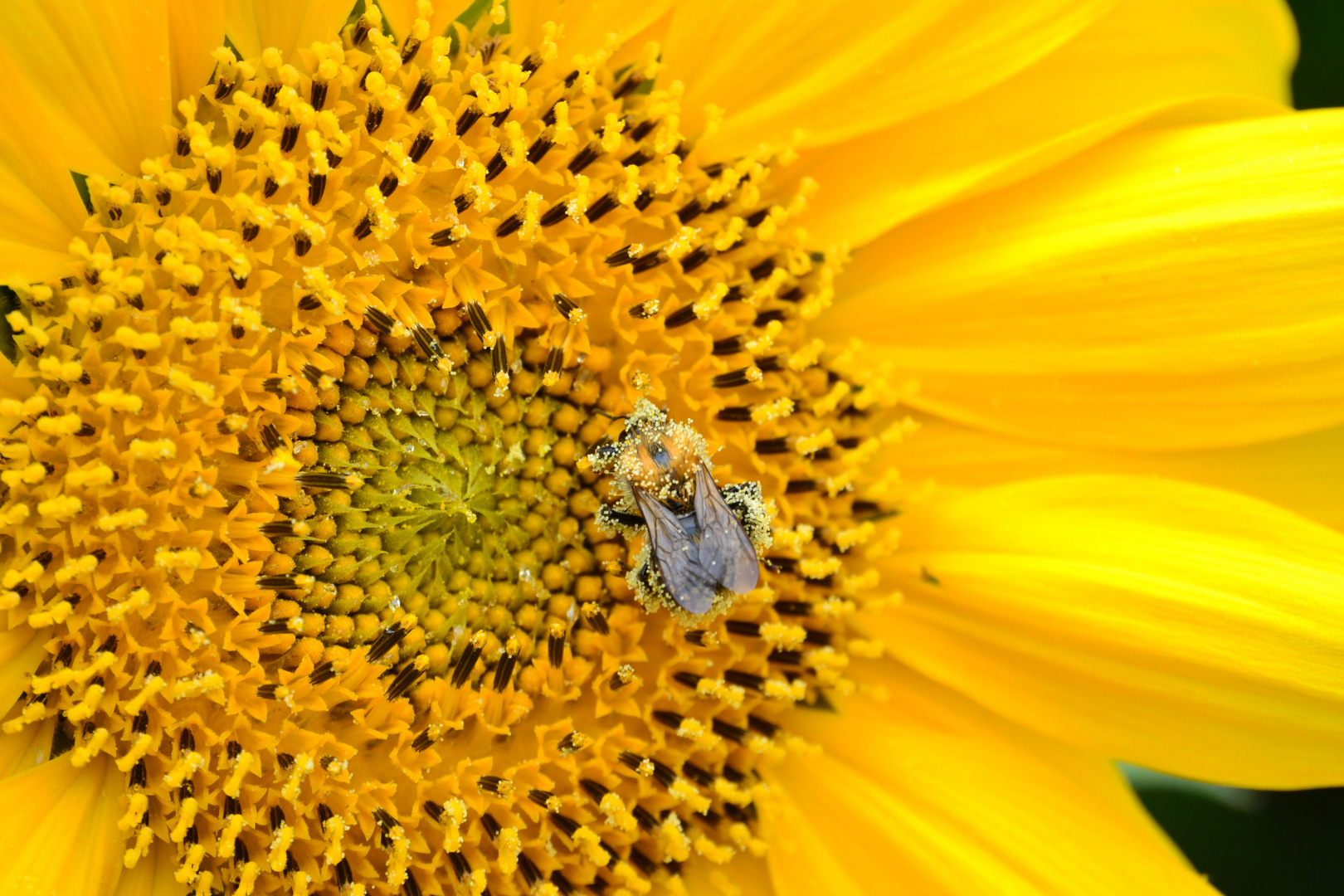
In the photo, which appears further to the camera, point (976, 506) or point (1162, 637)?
point (976, 506)

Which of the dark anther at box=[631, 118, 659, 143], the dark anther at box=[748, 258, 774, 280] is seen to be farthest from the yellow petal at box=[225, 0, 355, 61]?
the dark anther at box=[748, 258, 774, 280]

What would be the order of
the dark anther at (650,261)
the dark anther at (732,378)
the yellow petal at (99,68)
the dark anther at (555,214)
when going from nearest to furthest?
the yellow petal at (99,68)
the dark anther at (555,214)
the dark anther at (650,261)
the dark anther at (732,378)

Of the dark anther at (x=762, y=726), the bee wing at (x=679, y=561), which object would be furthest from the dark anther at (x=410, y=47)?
the dark anther at (x=762, y=726)

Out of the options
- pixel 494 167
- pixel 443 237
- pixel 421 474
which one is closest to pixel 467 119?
pixel 494 167

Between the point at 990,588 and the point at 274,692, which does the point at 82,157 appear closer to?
the point at 274,692

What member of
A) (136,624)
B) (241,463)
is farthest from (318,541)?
(136,624)

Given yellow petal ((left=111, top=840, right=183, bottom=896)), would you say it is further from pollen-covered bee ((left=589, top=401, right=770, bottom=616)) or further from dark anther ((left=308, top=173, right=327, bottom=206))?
dark anther ((left=308, top=173, right=327, bottom=206))

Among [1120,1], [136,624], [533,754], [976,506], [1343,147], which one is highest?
[1120,1]

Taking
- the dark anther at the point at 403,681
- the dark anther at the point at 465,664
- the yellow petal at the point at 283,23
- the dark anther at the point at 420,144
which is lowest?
the dark anther at the point at 403,681

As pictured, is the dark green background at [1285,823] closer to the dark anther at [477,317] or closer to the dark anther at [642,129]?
the dark anther at [642,129]
